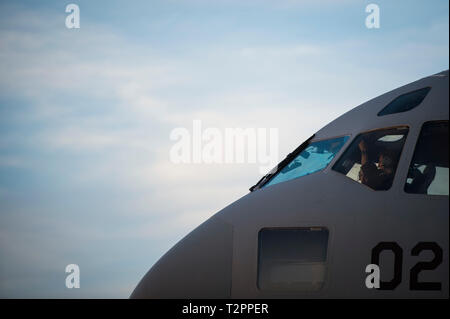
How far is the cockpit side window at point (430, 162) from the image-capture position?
956 centimetres

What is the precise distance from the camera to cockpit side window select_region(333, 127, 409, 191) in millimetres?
9820

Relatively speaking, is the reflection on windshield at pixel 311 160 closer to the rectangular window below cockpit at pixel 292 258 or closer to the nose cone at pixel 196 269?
the rectangular window below cockpit at pixel 292 258

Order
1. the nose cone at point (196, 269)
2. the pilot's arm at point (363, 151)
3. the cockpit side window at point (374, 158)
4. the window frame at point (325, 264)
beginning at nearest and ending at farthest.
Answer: the window frame at point (325, 264)
the nose cone at point (196, 269)
the cockpit side window at point (374, 158)
the pilot's arm at point (363, 151)

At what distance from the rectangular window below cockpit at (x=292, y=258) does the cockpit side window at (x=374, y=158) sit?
134 cm

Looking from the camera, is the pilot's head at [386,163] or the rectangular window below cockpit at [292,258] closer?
the rectangular window below cockpit at [292,258]

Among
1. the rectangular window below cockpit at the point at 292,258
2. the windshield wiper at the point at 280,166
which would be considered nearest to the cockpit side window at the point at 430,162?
the rectangular window below cockpit at the point at 292,258

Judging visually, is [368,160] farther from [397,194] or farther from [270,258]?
[270,258]

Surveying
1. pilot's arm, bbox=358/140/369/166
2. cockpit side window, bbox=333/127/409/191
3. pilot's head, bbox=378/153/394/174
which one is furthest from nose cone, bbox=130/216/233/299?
pilot's head, bbox=378/153/394/174

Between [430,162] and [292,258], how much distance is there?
3.04m

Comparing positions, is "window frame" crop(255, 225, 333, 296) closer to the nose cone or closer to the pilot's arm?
the nose cone

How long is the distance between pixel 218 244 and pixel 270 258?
946 millimetres

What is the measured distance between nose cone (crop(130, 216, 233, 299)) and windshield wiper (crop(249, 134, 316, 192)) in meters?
1.76
